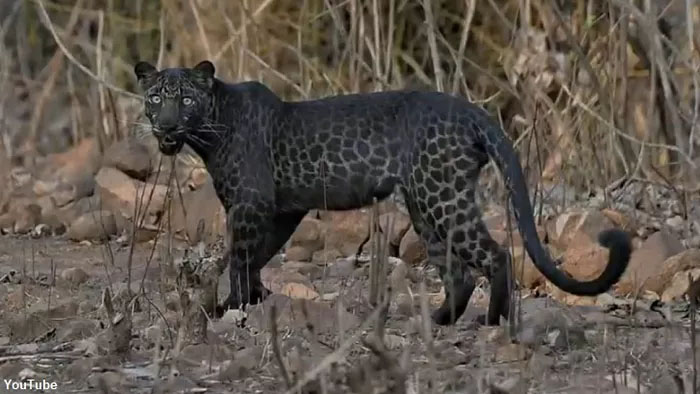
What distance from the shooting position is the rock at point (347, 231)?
25.9ft

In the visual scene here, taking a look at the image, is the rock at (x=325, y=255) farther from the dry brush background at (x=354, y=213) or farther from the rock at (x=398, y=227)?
the rock at (x=398, y=227)

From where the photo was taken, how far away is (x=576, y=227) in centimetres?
735

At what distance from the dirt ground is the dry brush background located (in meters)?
0.01

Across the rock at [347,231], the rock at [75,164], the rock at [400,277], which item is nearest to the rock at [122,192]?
the rock at [75,164]

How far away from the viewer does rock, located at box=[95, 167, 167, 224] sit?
8.83 m

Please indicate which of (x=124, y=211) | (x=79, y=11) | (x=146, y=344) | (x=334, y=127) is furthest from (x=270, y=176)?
(x=79, y=11)

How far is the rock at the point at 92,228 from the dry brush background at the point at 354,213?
0.01 metres

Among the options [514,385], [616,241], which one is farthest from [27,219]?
[514,385]

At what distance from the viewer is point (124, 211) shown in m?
8.98

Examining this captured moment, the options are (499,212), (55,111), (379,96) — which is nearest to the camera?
(379,96)

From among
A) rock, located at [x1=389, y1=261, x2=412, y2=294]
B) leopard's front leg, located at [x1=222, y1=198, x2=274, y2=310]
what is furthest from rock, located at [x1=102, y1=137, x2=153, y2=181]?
leopard's front leg, located at [x1=222, y1=198, x2=274, y2=310]

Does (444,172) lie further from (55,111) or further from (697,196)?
(55,111)

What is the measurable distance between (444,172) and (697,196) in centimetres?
277

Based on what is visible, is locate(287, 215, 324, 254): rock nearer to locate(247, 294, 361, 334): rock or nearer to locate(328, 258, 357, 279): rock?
locate(328, 258, 357, 279): rock
